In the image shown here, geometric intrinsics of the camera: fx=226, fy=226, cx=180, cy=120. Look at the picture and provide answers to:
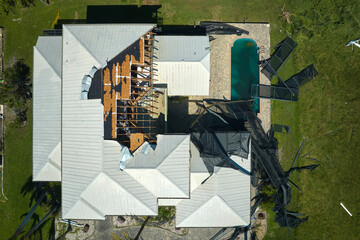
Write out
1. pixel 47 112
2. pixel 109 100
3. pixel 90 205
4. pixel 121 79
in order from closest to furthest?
pixel 109 100 → pixel 121 79 → pixel 90 205 → pixel 47 112

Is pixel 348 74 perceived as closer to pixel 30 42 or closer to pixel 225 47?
pixel 225 47

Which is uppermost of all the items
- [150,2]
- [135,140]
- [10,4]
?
[150,2]

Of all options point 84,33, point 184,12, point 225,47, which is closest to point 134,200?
point 84,33

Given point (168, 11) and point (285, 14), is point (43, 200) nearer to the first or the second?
point (168, 11)

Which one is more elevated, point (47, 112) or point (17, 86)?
point (17, 86)

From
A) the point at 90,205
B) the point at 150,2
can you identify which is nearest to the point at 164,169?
the point at 90,205

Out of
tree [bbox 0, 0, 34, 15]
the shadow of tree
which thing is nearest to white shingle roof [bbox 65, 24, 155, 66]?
tree [bbox 0, 0, 34, 15]

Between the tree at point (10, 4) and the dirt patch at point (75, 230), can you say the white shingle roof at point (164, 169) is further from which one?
the tree at point (10, 4)
